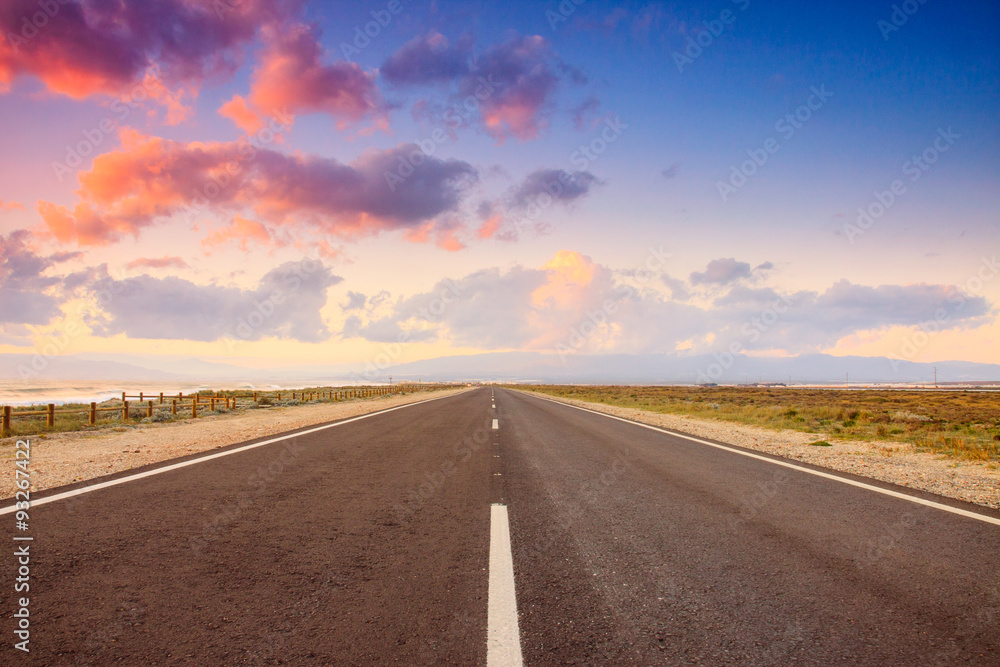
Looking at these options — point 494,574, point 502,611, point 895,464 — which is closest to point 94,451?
point 494,574

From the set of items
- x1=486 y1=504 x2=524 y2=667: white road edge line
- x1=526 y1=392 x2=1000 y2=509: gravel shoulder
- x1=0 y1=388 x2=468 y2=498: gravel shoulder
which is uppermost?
x1=486 y1=504 x2=524 y2=667: white road edge line

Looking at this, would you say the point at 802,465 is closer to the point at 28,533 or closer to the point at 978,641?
the point at 978,641

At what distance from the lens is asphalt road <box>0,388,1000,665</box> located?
258 centimetres

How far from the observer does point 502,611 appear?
2.91 m

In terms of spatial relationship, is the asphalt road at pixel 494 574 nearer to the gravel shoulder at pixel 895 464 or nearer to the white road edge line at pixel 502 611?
the white road edge line at pixel 502 611

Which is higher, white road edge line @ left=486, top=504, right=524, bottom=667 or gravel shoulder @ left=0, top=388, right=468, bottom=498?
white road edge line @ left=486, top=504, right=524, bottom=667

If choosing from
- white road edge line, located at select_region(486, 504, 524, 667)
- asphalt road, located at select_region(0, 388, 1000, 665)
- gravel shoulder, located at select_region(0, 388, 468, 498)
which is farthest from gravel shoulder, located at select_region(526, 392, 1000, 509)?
gravel shoulder, located at select_region(0, 388, 468, 498)

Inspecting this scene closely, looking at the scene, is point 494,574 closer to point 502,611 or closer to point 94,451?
point 502,611

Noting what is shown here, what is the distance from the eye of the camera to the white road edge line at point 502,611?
7.93 feet

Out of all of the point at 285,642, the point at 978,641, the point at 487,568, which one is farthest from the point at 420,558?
the point at 978,641

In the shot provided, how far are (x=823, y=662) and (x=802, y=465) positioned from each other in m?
7.06

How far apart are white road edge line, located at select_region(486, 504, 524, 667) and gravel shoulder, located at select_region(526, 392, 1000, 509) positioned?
19.4 ft

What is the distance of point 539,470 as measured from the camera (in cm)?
782

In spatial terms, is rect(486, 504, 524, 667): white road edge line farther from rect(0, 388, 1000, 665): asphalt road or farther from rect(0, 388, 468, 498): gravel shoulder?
rect(0, 388, 468, 498): gravel shoulder
